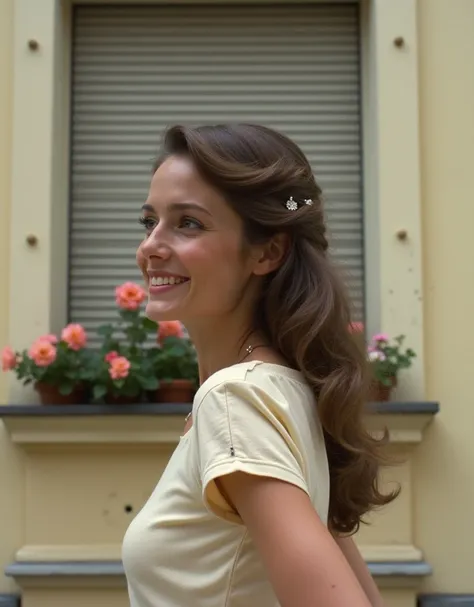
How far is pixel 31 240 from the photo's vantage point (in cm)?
400

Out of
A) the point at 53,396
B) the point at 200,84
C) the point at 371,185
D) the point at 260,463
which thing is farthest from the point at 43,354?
the point at 260,463

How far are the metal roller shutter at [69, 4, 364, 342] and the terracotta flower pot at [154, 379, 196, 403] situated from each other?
35.8 inches

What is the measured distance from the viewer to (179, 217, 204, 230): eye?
1.44 meters

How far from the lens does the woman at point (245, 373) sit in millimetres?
1211

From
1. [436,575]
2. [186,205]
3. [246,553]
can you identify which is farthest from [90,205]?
[246,553]

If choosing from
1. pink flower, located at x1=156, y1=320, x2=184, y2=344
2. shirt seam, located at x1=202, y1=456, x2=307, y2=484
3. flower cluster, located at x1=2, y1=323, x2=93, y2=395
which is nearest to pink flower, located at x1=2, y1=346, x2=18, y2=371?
flower cluster, located at x1=2, y1=323, x2=93, y2=395

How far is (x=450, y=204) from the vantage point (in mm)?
4027

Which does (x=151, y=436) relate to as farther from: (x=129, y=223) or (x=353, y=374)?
(x=353, y=374)

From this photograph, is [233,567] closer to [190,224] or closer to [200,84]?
[190,224]

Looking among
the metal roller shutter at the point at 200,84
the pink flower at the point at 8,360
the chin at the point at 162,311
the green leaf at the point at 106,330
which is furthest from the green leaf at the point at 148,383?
the chin at the point at 162,311

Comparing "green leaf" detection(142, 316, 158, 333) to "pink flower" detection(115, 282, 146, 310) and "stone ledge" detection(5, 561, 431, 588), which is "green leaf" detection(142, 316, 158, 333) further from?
"stone ledge" detection(5, 561, 431, 588)

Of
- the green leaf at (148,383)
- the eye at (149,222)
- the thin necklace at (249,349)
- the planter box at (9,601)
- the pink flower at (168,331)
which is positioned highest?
the eye at (149,222)

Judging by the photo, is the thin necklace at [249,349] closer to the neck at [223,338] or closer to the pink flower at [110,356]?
the neck at [223,338]

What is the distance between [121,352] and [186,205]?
2.42 metres
